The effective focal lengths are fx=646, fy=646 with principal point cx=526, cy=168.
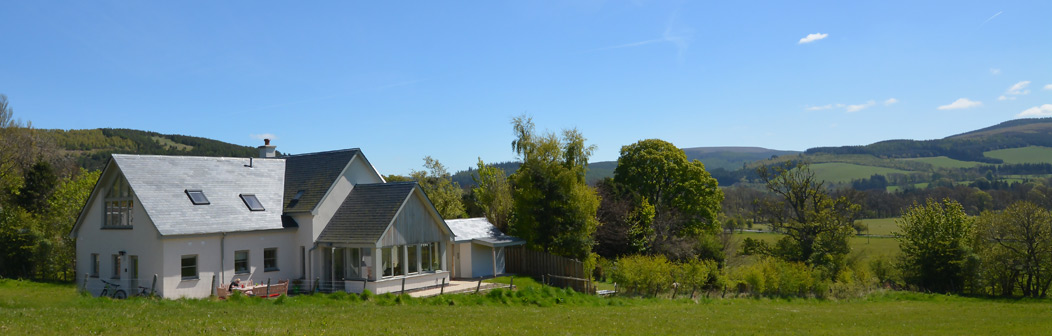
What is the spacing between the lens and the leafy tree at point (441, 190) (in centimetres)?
5395

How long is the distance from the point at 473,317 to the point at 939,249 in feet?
113

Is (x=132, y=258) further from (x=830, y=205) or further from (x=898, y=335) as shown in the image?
(x=830, y=205)

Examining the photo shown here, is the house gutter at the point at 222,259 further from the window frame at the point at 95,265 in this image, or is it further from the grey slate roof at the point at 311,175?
the window frame at the point at 95,265

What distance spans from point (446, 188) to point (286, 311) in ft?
142

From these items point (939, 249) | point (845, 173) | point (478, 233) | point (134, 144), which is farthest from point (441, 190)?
point (845, 173)

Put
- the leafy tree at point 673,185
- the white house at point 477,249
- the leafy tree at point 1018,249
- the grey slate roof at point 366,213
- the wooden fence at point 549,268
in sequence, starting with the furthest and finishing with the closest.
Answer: the leafy tree at point 673,185, the leafy tree at point 1018,249, the white house at point 477,249, the wooden fence at point 549,268, the grey slate roof at point 366,213

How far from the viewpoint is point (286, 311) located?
59.2ft

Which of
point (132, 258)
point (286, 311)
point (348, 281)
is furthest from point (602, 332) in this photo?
point (132, 258)

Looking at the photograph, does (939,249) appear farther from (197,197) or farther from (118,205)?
(118,205)

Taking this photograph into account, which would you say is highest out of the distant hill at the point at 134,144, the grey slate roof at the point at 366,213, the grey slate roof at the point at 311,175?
the distant hill at the point at 134,144

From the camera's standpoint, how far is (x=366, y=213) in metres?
28.6

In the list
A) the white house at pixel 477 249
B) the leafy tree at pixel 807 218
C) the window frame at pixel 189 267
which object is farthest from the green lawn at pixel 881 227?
the window frame at pixel 189 267

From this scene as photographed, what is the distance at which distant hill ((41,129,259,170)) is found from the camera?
86.6 m

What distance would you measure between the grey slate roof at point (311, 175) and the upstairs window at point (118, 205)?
5962 millimetres
